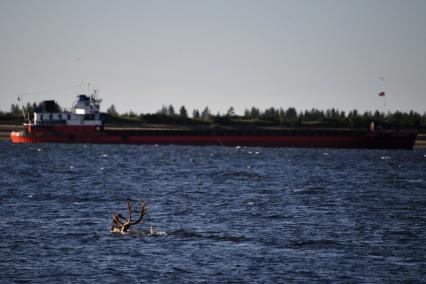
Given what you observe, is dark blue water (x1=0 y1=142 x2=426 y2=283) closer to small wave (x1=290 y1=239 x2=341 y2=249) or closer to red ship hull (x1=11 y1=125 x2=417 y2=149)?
small wave (x1=290 y1=239 x2=341 y2=249)

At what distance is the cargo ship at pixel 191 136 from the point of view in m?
156

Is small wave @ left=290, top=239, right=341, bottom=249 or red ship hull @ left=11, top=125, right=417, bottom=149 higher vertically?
red ship hull @ left=11, top=125, right=417, bottom=149

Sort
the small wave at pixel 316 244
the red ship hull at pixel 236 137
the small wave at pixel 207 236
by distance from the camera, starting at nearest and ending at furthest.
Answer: the small wave at pixel 316 244 < the small wave at pixel 207 236 < the red ship hull at pixel 236 137

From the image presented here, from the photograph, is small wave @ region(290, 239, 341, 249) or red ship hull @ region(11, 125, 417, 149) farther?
red ship hull @ region(11, 125, 417, 149)

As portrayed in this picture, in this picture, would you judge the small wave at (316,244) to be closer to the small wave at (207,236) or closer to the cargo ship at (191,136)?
the small wave at (207,236)

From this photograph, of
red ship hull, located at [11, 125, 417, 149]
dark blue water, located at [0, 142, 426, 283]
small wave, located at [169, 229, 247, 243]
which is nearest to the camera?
dark blue water, located at [0, 142, 426, 283]

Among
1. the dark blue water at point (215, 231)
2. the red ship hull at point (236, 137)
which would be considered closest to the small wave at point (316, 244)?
the dark blue water at point (215, 231)

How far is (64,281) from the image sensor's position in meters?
32.3

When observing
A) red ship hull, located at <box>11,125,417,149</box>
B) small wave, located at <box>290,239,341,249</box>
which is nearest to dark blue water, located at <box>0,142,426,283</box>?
small wave, located at <box>290,239,341,249</box>

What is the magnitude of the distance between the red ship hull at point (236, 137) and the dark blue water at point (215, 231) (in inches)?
2922

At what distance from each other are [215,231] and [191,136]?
117159mm

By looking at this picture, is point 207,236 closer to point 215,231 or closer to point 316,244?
point 215,231

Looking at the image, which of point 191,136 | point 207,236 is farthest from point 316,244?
point 191,136

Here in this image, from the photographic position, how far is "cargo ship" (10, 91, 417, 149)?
15638 centimetres
